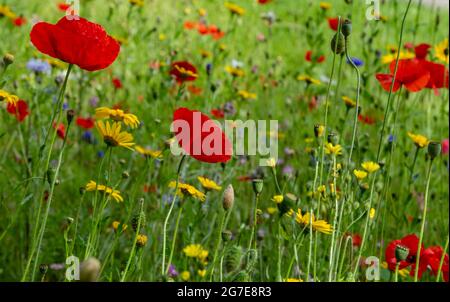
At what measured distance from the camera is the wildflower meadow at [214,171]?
1.02 m

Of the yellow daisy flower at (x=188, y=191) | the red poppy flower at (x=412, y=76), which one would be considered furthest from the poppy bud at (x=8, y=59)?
the red poppy flower at (x=412, y=76)

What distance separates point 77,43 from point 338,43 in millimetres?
342

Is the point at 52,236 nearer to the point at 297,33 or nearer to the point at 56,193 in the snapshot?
the point at 56,193

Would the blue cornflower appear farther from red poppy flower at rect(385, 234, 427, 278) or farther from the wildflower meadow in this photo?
red poppy flower at rect(385, 234, 427, 278)

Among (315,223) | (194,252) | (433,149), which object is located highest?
(433,149)

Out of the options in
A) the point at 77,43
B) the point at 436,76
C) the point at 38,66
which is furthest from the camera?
the point at 38,66

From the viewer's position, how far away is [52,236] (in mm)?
1889

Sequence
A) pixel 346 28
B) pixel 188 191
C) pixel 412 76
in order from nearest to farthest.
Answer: pixel 346 28, pixel 188 191, pixel 412 76

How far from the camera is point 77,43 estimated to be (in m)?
0.94

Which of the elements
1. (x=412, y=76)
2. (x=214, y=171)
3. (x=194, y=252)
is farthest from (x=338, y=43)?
(x=214, y=171)

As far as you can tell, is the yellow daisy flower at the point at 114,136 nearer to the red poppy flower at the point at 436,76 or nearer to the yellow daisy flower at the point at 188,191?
the yellow daisy flower at the point at 188,191

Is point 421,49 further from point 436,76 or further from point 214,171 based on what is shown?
point 214,171
